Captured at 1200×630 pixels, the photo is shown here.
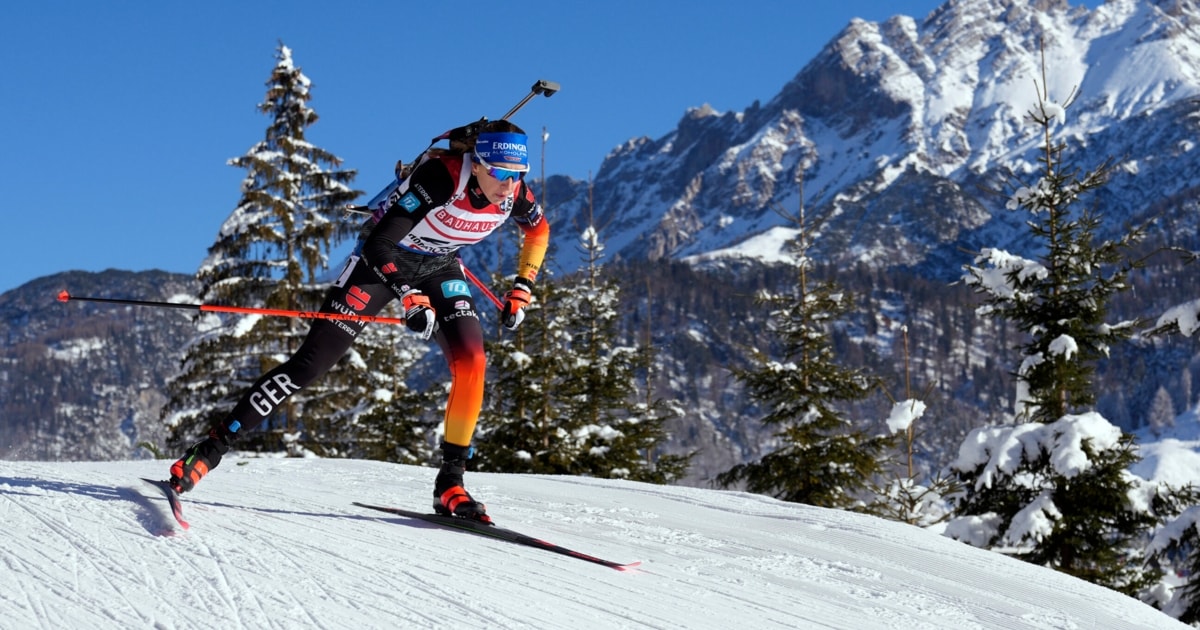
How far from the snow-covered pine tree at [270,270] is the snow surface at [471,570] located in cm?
1614

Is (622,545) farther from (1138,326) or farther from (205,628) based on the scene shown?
(1138,326)

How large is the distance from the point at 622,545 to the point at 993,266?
10.1m

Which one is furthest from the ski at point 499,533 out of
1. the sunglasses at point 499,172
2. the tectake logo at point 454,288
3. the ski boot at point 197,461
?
the sunglasses at point 499,172

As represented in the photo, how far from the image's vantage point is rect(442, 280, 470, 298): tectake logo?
242 inches

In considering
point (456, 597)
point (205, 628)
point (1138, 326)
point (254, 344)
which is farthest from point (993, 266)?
point (254, 344)

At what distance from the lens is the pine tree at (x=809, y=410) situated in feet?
61.2

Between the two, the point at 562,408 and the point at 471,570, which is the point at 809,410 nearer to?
the point at 562,408

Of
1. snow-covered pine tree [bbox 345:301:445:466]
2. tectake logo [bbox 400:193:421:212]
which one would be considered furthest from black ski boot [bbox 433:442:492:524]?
snow-covered pine tree [bbox 345:301:445:466]

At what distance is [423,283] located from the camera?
618 cm

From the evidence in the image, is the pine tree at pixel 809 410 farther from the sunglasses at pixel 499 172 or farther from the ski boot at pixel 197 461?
the ski boot at pixel 197 461

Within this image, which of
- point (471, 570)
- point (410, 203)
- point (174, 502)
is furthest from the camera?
point (410, 203)

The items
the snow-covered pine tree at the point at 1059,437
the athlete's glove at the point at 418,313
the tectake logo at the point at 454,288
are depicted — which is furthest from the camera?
the snow-covered pine tree at the point at 1059,437

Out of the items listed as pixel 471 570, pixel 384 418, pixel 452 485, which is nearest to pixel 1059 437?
pixel 452 485

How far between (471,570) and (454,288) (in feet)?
6.15
